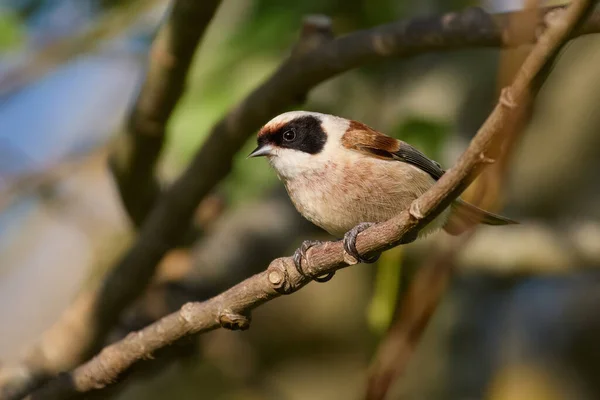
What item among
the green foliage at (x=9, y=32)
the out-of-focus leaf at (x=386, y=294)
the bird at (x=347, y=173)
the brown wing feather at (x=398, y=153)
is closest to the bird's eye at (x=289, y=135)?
the bird at (x=347, y=173)

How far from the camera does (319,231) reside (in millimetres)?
4883

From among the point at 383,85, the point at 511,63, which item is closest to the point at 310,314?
the point at 383,85

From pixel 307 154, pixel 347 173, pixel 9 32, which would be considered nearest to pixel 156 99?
pixel 307 154

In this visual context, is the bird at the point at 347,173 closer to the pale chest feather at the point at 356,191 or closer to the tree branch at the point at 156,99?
the pale chest feather at the point at 356,191

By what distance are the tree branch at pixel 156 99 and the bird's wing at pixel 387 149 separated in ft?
2.36

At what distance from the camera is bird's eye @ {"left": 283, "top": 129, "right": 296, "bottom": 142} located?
3189mm

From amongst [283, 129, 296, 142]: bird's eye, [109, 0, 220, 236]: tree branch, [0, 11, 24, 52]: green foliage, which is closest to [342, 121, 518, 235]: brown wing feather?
[283, 129, 296, 142]: bird's eye

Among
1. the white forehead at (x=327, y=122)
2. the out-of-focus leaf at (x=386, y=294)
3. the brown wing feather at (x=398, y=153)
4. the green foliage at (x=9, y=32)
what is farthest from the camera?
the green foliage at (x=9, y=32)

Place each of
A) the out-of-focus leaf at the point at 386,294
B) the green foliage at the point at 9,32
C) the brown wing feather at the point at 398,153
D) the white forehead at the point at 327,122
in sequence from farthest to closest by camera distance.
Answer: the green foliage at the point at 9,32 → the white forehead at the point at 327,122 → the brown wing feather at the point at 398,153 → the out-of-focus leaf at the point at 386,294

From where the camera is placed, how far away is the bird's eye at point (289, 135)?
10.5 ft

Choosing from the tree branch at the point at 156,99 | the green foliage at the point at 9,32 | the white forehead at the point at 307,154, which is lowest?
the white forehead at the point at 307,154

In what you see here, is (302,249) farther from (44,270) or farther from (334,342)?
(44,270)

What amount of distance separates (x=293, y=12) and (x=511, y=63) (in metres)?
2.90

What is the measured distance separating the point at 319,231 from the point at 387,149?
1.95 metres
